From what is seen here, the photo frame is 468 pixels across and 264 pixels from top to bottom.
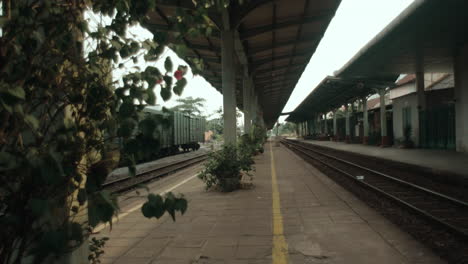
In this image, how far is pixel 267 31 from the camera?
45.4ft

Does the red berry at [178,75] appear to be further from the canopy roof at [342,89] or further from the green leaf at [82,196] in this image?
the canopy roof at [342,89]

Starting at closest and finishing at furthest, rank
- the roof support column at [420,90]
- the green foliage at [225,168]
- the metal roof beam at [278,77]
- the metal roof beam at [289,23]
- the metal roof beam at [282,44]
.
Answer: the green foliage at [225,168] → the metal roof beam at [289,23] → the metal roof beam at [282,44] → the roof support column at [420,90] → the metal roof beam at [278,77]

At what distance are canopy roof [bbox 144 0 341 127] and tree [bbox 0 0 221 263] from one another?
5.47m

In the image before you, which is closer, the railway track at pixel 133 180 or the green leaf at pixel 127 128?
the green leaf at pixel 127 128

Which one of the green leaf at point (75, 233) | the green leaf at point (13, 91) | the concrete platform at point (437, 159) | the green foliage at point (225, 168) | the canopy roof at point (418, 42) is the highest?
the canopy roof at point (418, 42)

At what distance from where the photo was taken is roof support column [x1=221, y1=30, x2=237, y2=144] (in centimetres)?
1125

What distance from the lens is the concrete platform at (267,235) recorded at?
430cm

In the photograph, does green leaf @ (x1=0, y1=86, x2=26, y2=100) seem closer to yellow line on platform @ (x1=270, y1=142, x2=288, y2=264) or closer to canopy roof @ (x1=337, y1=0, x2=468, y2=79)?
yellow line on platform @ (x1=270, y1=142, x2=288, y2=264)

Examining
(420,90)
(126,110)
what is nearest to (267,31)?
(126,110)

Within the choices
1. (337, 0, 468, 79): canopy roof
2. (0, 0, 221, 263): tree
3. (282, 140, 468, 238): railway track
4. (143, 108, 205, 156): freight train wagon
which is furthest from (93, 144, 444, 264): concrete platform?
(143, 108, 205, 156): freight train wagon

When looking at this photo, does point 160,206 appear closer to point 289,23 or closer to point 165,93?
point 165,93

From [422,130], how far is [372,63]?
22.2 ft

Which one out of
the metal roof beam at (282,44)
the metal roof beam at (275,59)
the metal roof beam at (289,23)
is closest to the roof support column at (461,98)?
the metal roof beam at (282,44)

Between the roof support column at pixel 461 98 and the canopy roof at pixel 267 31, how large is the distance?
715cm
